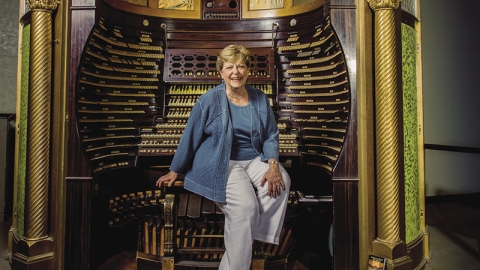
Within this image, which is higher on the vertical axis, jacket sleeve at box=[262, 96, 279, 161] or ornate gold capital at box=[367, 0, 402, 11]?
ornate gold capital at box=[367, 0, 402, 11]

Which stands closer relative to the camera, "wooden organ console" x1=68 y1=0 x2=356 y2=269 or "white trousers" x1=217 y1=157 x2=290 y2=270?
"white trousers" x1=217 y1=157 x2=290 y2=270

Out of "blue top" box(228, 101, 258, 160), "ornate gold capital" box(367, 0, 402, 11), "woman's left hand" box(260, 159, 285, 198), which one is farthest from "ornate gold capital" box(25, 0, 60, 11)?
"ornate gold capital" box(367, 0, 402, 11)

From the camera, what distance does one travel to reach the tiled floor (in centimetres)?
312

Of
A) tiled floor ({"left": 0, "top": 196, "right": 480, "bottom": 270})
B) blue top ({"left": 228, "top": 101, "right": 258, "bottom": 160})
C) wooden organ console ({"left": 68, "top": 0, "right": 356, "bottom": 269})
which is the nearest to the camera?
blue top ({"left": 228, "top": 101, "right": 258, "bottom": 160})

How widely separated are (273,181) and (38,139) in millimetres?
1780

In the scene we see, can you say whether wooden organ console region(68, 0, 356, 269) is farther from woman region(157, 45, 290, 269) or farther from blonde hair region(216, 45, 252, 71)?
blonde hair region(216, 45, 252, 71)

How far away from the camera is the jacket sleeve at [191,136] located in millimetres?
2393

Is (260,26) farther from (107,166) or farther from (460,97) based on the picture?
(460,97)

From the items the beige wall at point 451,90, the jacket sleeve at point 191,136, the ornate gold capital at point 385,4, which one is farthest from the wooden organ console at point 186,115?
the beige wall at point 451,90

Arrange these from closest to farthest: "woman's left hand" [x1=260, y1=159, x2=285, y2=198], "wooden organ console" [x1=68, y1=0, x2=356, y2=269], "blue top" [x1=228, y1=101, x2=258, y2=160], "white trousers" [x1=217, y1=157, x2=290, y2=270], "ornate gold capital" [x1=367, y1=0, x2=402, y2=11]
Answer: "white trousers" [x1=217, y1=157, x2=290, y2=270] → "woman's left hand" [x1=260, y1=159, x2=285, y2=198] → "blue top" [x1=228, y1=101, x2=258, y2=160] → "ornate gold capital" [x1=367, y1=0, x2=402, y2=11] → "wooden organ console" [x1=68, y1=0, x2=356, y2=269]

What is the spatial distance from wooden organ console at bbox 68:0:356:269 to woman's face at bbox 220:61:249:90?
2.52ft

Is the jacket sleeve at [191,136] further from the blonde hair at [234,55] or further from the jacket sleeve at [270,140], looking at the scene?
the jacket sleeve at [270,140]

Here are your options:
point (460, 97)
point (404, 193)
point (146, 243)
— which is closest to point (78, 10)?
point (146, 243)

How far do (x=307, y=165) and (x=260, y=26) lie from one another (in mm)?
1536
